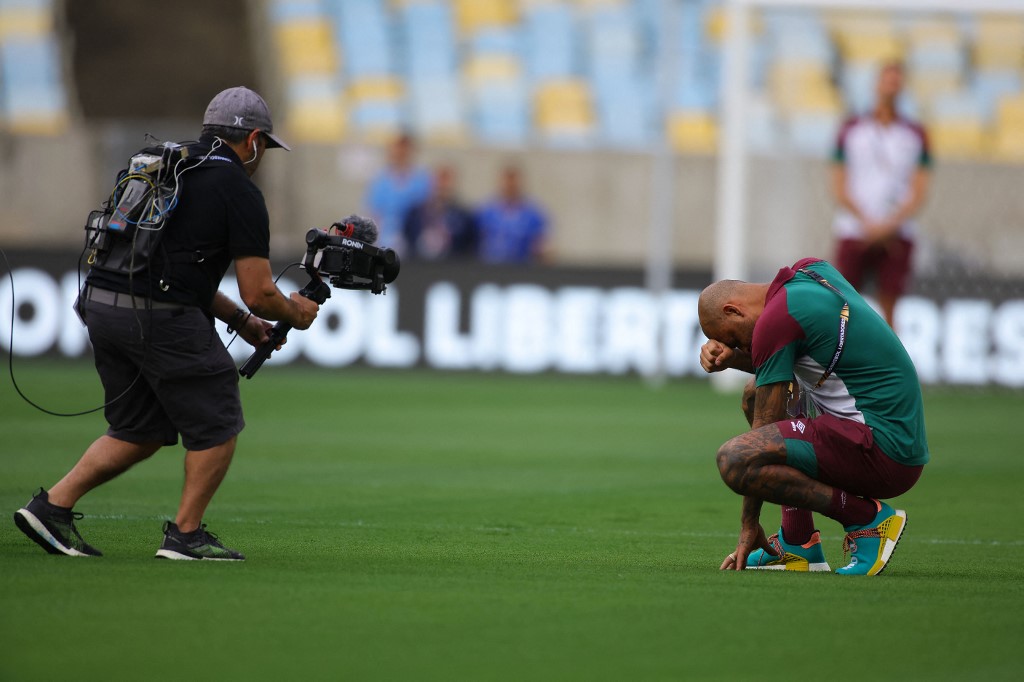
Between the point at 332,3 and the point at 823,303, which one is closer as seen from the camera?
the point at 823,303

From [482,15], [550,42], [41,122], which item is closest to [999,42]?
[550,42]

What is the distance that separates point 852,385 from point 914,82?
50.4 feet

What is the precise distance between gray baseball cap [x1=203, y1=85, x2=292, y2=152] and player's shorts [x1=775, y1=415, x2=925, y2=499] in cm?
267

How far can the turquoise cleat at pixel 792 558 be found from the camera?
7141 millimetres

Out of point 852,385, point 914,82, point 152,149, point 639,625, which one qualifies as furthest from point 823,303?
point 914,82

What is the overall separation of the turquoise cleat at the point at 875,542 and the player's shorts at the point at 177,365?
282 centimetres

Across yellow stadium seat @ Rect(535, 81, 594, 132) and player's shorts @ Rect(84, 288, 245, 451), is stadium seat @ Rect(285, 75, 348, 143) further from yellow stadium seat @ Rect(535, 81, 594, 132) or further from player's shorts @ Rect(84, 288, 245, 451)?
player's shorts @ Rect(84, 288, 245, 451)

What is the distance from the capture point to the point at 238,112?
22.7 feet

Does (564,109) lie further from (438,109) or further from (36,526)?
(36,526)

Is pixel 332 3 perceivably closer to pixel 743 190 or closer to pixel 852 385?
pixel 743 190

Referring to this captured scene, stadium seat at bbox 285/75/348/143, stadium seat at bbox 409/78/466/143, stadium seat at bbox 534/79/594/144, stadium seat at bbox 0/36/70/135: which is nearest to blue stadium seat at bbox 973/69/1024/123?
stadium seat at bbox 534/79/594/144

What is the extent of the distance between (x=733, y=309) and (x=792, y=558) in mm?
1198

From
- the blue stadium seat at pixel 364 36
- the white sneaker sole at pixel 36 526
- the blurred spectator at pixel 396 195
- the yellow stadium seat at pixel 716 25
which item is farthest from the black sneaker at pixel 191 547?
the blue stadium seat at pixel 364 36

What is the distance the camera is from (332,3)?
93.4ft
